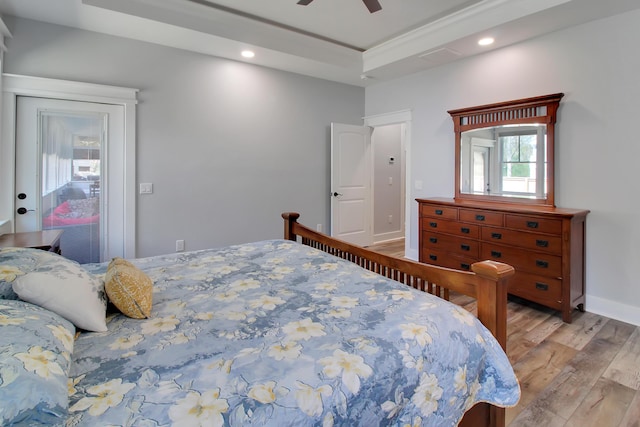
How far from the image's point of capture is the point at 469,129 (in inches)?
159

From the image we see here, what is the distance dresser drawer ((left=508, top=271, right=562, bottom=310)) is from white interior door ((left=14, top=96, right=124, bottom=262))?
395cm

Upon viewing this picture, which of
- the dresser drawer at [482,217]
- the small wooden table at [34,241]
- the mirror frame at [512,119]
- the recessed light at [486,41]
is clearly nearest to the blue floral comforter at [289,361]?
the small wooden table at [34,241]

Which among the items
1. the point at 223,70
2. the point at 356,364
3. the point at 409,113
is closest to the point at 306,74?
the point at 223,70

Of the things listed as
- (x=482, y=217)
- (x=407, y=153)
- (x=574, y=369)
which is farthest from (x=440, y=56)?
(x=574, y=369)

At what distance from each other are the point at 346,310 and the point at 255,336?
0.39 meters

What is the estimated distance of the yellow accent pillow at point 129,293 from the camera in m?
1.37

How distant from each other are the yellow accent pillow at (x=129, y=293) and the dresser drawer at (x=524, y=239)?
10.1ft

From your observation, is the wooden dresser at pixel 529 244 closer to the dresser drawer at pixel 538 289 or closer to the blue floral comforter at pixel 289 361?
the dresser drawer at pixel 538 289

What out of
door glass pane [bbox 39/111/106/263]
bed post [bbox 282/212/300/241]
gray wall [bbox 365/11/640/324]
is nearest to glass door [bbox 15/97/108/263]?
door glass pane [bbox 39/111/106/263]

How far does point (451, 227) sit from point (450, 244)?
19 cm

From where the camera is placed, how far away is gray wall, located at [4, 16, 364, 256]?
3.38 meters

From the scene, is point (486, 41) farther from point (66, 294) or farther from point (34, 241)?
point (34, 241)

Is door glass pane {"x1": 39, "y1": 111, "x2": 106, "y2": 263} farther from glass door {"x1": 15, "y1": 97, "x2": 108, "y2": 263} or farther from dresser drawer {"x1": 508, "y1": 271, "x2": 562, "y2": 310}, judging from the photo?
dresser drawer {"x1": 508, "y1": 271, "x2": 562, "y2": 310}

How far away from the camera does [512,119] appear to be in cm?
361
